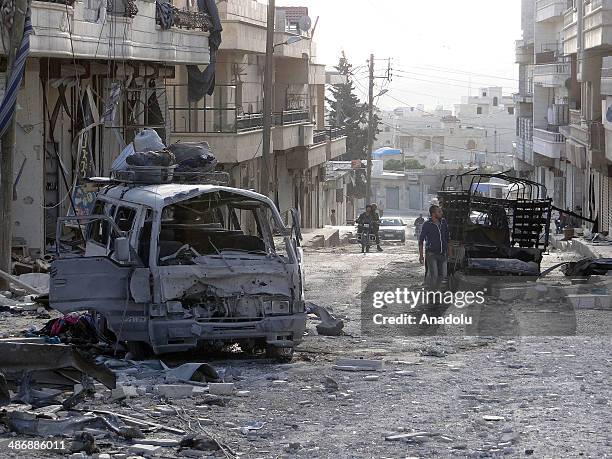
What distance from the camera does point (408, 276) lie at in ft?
83.8

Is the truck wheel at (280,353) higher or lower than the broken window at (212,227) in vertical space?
lower

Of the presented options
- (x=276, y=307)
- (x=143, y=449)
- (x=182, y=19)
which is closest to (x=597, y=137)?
(x=182, y=19)

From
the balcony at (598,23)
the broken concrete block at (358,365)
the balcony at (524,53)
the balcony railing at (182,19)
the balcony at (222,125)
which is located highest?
the balcony at (524,53)

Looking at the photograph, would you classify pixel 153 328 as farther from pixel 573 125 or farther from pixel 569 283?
pixel 573 125

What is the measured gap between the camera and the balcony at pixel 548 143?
200 ft

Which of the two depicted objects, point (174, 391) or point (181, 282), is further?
point (181, 282)

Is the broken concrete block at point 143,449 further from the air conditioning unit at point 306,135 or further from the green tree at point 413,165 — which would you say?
the green tree at point 413,165

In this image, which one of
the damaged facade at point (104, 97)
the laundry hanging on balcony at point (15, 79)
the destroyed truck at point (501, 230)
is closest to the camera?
the laundry hanging on balcony at point (15, 79)

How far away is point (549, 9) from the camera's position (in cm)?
6956

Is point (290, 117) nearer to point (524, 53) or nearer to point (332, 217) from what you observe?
point (332, 217)

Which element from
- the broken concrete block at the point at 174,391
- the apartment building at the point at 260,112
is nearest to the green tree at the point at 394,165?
the apartment building at the point at 260,112

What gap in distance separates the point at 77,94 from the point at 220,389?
17.0 m

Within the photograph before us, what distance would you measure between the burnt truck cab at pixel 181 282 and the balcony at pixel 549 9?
55212 mm

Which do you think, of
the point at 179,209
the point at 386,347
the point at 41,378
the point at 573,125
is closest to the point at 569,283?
the point at 386,347
